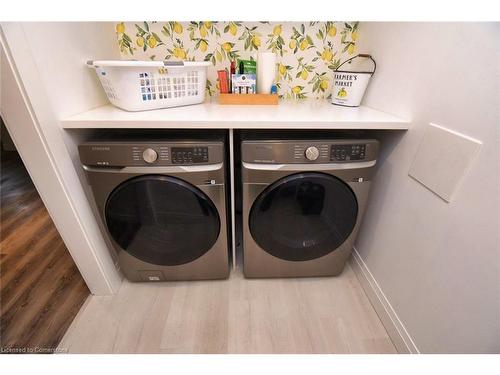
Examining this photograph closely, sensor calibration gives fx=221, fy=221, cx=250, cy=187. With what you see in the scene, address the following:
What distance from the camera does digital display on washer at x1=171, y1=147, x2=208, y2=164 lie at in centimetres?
85

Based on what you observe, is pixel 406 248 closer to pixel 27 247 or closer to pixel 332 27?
pixel 332 27

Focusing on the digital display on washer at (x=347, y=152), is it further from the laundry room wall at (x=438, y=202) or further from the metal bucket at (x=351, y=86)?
the metal bucket at (x=351, y=86)

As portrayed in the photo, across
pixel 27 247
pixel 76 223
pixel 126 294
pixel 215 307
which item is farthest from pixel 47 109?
pixel 27 247

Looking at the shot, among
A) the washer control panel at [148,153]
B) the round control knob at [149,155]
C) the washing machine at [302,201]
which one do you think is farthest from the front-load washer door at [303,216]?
the round control knob at [149,155]

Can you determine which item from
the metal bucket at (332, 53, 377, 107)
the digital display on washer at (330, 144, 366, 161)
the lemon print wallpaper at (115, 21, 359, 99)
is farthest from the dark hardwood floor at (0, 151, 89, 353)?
the metal bucket at (332, 53, 377, 107)

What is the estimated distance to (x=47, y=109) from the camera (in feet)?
2.54

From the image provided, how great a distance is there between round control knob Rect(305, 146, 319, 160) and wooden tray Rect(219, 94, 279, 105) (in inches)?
18.3

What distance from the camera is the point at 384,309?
1060mm

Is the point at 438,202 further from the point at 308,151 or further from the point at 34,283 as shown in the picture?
the point at 34,283

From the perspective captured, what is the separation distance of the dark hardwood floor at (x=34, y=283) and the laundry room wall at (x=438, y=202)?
156 centimetres

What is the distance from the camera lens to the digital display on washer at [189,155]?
85 cm

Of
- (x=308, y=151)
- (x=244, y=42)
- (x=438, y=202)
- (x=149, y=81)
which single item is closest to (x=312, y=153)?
(x=308, y=151)

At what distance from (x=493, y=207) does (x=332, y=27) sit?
1198mm

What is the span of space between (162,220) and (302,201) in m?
0.64
